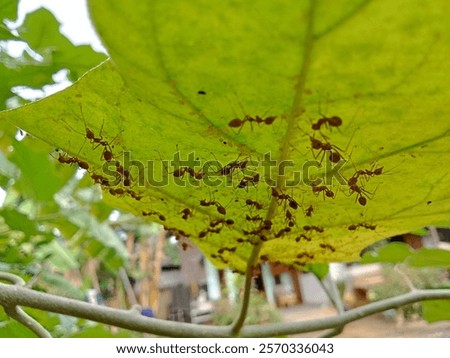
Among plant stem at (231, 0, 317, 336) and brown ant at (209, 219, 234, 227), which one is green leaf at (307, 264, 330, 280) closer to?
plant stem at (231, 0, 317, 336)

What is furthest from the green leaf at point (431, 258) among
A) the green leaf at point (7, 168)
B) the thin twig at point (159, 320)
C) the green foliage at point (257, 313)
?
the green foliage at point (257, 313)

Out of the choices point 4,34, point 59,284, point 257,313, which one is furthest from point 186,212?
point 257,313

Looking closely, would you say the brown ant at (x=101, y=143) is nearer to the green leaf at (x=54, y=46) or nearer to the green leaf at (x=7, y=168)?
the green leaf at (x=54, y=46)

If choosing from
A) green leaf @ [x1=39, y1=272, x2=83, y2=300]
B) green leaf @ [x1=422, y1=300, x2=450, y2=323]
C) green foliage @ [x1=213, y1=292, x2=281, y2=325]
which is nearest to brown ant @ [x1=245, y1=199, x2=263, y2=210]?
green leaf @ [x1=422, y1=300, x2=450, y2=323]

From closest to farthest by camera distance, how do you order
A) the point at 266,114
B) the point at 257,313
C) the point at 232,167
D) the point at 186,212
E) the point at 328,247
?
the point at 266,114 < the point at 232,167 < the point at 186,212 < the point at 328,247 < the point at 257,313

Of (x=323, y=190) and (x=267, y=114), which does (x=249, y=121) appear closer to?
(x=267, y=114)

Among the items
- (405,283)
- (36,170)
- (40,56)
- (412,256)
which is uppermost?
(405,283)
